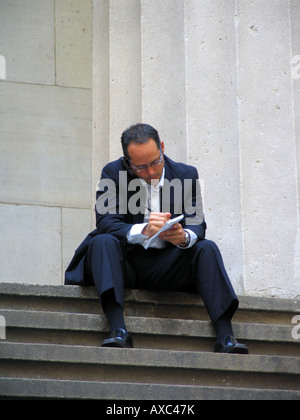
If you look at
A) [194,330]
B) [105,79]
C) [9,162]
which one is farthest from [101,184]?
[9,162]

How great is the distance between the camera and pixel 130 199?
5.73 m

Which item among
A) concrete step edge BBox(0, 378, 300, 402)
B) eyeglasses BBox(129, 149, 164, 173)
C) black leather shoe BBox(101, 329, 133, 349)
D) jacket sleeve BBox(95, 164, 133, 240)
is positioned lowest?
concrete step edge BBox(0, 378, 300, 402)

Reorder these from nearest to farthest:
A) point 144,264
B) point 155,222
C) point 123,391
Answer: point 123,391, point 155,222, point 144,264

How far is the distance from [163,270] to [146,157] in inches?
25.9

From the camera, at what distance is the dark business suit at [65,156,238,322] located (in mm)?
5199

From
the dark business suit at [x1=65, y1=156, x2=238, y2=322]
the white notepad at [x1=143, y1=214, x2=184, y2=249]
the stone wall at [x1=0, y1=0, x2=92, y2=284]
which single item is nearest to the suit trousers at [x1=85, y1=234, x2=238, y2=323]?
the dark business suit at [x1=65, y1=156, x2=238, y2=322]

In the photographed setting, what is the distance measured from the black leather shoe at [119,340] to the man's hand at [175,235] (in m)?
0.64

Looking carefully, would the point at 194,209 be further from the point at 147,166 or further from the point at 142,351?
the point at 142,351

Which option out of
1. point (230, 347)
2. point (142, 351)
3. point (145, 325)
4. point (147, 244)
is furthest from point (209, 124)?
point (142, 351)

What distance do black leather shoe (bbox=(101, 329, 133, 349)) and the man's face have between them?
106cm

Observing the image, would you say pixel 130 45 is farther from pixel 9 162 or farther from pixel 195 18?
pixel 9 162

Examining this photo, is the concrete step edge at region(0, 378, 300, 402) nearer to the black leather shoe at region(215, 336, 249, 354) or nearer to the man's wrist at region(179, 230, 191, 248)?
the black leather shoe at region(215, 336, 249, 354)

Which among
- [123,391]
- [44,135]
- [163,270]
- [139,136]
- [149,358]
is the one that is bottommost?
[123,391]

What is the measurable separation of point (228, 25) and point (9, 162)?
2111 millimetres
